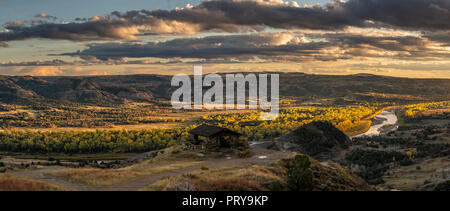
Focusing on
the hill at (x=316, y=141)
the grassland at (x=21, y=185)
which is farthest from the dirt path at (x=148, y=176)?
the hill at (x=316, y=141)

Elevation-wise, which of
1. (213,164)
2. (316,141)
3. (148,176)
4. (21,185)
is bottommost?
(316,141)

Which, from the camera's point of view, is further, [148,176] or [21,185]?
[148,176]

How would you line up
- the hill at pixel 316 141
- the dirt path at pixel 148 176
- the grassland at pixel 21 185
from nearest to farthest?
the grassland at pixel 21 185, the dirt path at pixel 148 176, the hill at pixel 316 141

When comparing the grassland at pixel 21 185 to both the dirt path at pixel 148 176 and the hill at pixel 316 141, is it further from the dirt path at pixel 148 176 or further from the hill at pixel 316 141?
the hill at pixel 316 141

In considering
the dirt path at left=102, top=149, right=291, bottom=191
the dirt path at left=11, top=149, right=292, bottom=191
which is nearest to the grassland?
the dirt path at left=11, top=149, right=292, bottom=191

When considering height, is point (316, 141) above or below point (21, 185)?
below

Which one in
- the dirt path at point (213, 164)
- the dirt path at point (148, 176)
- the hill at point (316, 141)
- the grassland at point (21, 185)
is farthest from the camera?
the hill at point (316, 141)

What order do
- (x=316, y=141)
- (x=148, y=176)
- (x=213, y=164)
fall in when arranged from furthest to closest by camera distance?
(x=316, y=141)
(x=213, y=164)
(x=148, y=176)

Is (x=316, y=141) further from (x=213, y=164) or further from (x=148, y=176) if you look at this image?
(x=148, y=176)

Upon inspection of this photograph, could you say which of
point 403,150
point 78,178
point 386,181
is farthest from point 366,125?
point 78,178

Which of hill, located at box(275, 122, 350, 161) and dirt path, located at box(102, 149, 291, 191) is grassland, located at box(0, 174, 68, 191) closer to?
dirt path, located at box(102, 149, 291, 191)

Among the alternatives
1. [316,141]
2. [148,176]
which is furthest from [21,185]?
[316,141]

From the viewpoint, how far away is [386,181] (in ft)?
210
